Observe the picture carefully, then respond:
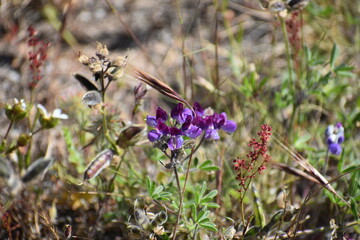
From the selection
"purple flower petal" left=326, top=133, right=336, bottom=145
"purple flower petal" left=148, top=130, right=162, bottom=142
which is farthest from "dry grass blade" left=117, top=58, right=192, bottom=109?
"purple flower petal" left=326, top=133, right=336, bottom=145

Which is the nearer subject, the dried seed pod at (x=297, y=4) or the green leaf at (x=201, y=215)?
the green leaf at (x=201, y=215)

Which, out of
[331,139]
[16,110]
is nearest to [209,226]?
[331,139]

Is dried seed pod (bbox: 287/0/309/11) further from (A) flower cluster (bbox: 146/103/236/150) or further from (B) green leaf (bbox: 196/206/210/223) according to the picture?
(B) green leaf (bbox: 196/206/210/223)

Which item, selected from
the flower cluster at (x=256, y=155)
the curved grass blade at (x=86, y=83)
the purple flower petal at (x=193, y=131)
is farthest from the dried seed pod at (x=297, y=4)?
the curved grass blade at (x=86, y=83)

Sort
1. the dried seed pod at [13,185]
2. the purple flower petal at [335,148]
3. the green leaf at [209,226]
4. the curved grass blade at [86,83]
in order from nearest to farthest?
the dried seed pod at [13,185]
the green leaf at [209,226]
the curved grass blade at [86,83]
the purple flower petal at [335,148]

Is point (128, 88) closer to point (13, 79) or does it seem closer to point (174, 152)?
point (13, 79)

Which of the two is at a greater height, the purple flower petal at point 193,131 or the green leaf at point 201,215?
the purple flower petal at point 193,131

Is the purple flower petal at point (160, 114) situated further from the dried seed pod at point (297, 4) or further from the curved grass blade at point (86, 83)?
the dried seed pod at point (297, 4)
